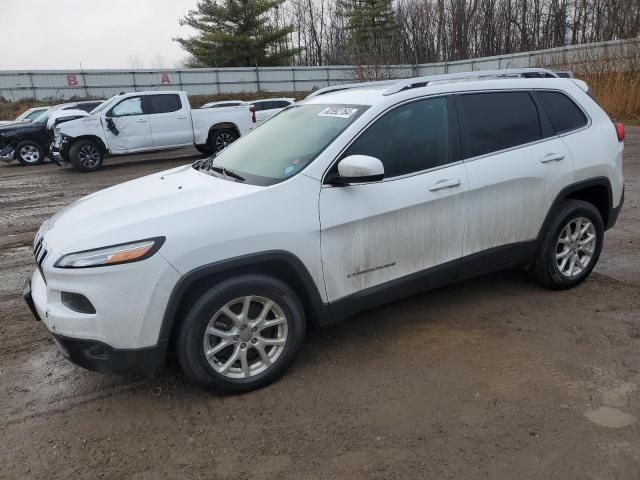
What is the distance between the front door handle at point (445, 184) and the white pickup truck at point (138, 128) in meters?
12.2

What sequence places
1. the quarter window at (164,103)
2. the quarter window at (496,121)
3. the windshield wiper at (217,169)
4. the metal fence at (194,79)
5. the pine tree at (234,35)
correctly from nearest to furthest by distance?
the windshield wiper at (217,169) < the quarter window at (496,121) < the quarter window at (164,103) < the metal fence at (194,79) < the pine tree at (234,35)

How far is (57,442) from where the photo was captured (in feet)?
9.09

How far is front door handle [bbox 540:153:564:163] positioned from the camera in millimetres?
3918

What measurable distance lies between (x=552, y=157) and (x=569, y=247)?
812mm

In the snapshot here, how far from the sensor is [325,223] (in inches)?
122

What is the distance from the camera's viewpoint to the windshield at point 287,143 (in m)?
3.33

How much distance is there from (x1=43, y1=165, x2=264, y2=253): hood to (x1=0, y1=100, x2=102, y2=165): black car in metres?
14.5

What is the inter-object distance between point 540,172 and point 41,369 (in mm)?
3908

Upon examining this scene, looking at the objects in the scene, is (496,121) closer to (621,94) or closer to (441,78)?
(441,78)

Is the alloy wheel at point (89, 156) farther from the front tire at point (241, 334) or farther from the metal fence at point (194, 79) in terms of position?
the metal fence at point (194, 79)

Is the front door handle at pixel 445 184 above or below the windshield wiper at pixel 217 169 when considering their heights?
below

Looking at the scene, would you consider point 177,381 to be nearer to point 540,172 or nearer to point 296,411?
point 296,411

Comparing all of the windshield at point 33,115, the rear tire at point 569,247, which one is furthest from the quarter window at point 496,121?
the windshield at point 33,115

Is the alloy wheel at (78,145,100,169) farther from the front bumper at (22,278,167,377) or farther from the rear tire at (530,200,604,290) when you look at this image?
the rear tire at (530,200,604,290)
